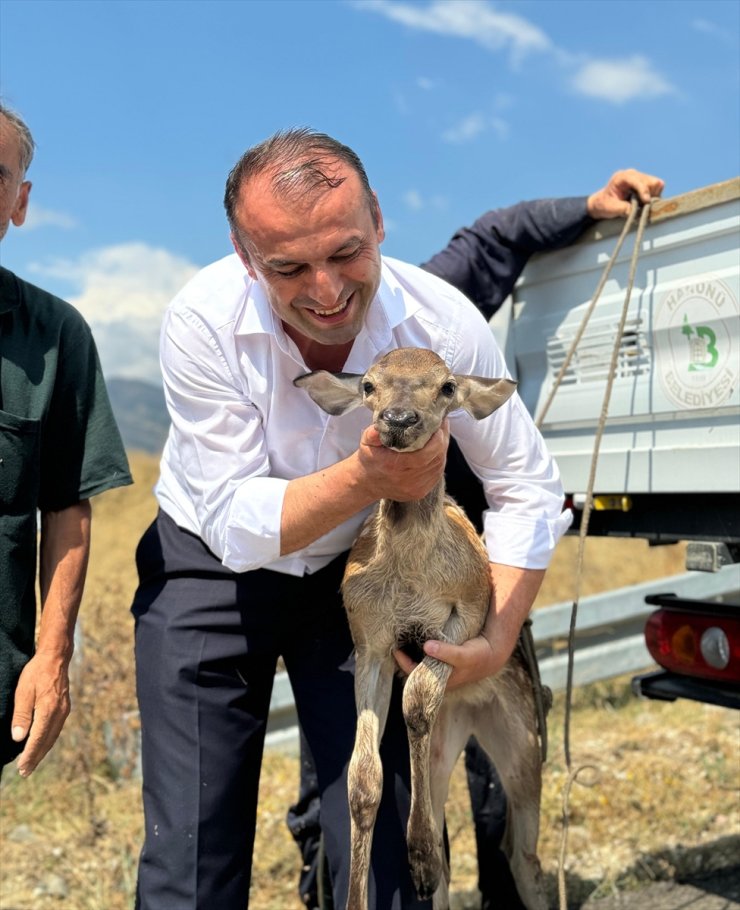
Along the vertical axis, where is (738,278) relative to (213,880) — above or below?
above

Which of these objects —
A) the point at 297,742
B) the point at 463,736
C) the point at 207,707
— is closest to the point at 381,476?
the point at 207,707

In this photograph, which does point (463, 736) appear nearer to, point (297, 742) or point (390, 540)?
point (390, 540)

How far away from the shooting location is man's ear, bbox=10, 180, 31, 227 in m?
3.44

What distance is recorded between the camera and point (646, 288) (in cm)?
404

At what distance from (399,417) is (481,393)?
1.44 ft

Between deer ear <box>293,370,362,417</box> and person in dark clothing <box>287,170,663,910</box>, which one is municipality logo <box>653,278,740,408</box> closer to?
person in dark clothing <box>287,170,663,910</box>

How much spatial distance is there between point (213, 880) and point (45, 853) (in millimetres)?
2250

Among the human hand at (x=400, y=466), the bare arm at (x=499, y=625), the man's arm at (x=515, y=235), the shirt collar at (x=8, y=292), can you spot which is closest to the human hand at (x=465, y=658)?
the bare arm at (x=499, y=625)

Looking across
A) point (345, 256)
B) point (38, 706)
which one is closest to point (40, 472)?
point (38, 706)

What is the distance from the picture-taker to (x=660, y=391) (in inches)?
157

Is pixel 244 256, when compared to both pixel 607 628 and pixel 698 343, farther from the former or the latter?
pixel 607 628

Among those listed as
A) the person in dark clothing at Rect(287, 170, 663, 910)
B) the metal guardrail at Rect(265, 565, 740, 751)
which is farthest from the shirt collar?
the metal guardrail at Rect(265, 565, 740, 751)

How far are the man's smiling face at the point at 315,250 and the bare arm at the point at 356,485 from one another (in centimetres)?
43

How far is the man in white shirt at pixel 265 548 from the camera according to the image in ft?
10.7
